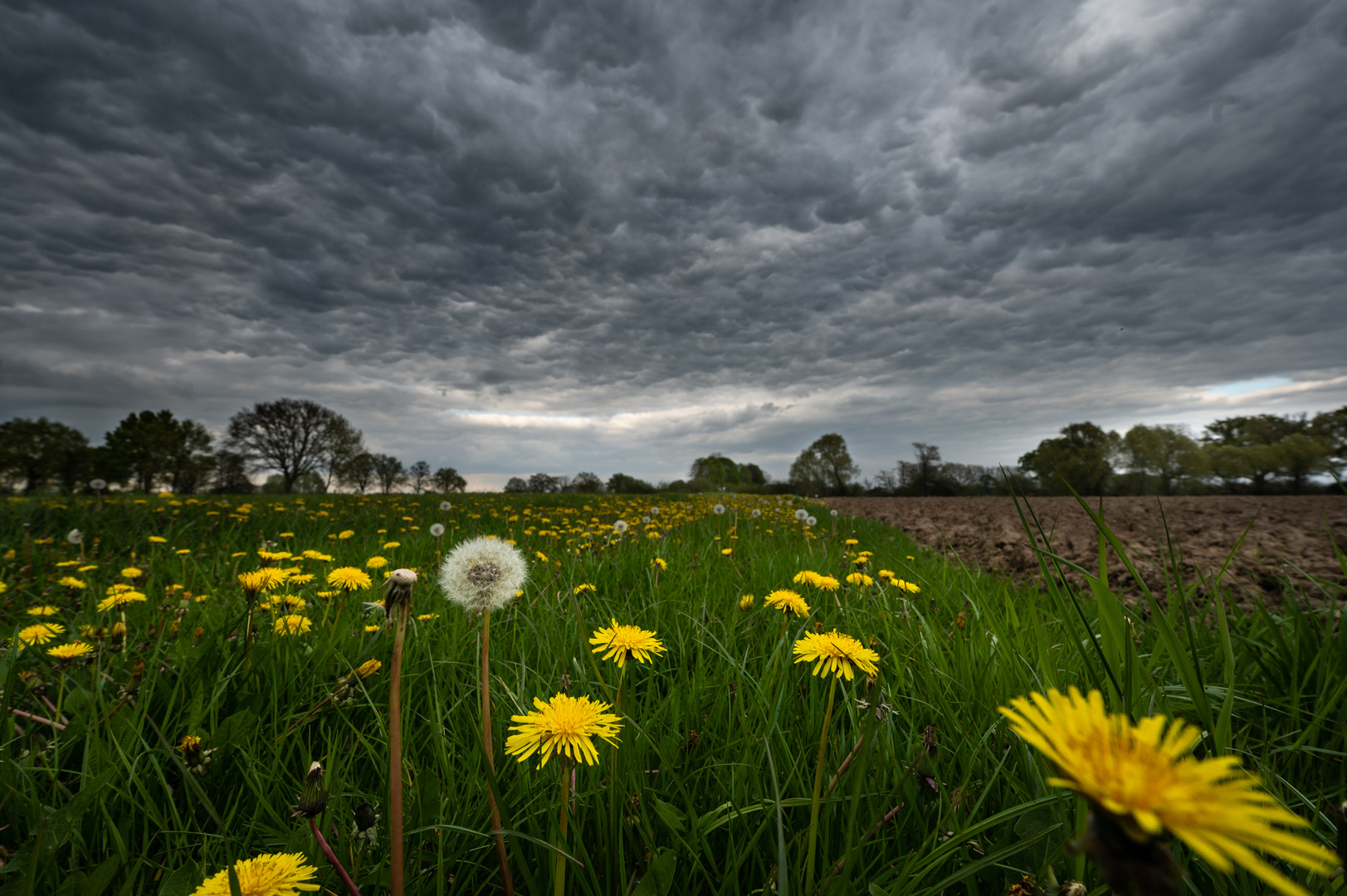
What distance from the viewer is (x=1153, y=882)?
1.42ft

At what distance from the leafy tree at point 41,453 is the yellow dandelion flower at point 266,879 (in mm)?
55212

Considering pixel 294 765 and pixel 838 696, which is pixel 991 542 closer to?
pixel 838 696

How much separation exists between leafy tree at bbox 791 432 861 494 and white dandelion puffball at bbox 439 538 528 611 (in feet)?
129

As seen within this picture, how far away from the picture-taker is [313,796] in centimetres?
106

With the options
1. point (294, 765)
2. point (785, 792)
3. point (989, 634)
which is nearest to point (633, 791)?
point (785, 792)

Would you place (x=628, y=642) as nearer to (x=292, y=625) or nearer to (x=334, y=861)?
(x=334, y=861)

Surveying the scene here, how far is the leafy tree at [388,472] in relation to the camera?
47344 millimetres

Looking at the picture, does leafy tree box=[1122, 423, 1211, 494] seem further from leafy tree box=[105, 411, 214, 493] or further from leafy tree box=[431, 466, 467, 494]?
leafy tree box=[105, 411, 214, 493]

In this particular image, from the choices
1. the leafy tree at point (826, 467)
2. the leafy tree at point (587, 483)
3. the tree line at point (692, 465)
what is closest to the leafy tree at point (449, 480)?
the tree line at point (692, 465)

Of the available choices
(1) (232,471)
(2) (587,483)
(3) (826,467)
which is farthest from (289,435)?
(3) (826,467)

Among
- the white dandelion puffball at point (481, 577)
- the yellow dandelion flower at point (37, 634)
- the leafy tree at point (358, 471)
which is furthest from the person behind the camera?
the leafy tree at point (358, 471)

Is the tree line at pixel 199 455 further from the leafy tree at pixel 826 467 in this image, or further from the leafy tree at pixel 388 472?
the leafy tree at pixel 826 467

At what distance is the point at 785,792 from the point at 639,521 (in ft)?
20.0

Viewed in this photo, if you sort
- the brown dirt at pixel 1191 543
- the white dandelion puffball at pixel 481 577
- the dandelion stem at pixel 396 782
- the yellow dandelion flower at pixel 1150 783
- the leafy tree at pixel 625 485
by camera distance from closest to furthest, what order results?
the yellow dandelion flower at pixel 1150 783
the dandelion stem at pixel 396 782
the white dandelion puffball at pixel 481 577
the brown dirt at pixel 1191 543
the leafy tree at pixel 625 485
